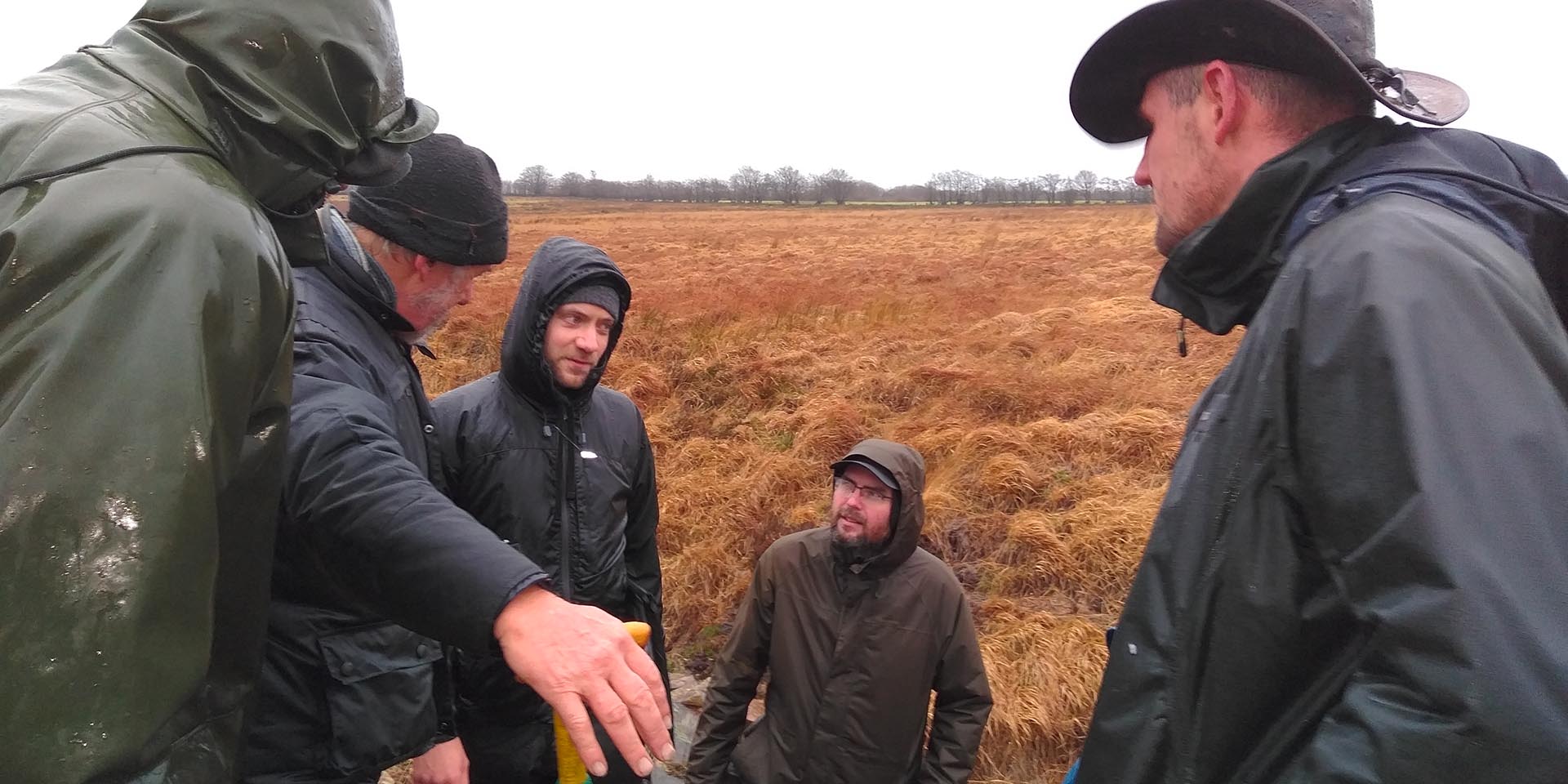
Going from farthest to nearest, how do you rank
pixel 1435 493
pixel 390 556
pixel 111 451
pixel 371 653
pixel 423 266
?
1. pixel 423 266
2. pixel 371 653
3. pixel 390 556
4. pixel 1435 493
5. pixel 111 451

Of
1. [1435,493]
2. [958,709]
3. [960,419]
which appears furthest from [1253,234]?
[960,419]

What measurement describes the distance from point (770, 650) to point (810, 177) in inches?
3359

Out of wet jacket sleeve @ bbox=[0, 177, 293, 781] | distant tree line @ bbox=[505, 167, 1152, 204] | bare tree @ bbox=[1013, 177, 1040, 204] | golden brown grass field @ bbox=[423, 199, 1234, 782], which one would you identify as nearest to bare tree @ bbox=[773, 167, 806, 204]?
distant tree line @ bbox=[505, 167, 1152, 204]

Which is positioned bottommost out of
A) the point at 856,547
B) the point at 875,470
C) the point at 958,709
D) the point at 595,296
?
the point at 958,709

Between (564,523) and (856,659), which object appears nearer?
(564,523)

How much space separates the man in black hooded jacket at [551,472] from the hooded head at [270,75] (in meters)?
1.64

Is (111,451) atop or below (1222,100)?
below

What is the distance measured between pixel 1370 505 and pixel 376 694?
188cm

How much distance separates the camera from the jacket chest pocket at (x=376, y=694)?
1804mm

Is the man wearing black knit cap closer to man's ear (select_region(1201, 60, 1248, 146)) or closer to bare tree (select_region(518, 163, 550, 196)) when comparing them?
man's ear (select_region(1201, 60, 1248, 146))

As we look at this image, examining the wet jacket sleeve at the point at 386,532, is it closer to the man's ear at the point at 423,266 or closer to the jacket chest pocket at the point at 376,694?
the jacket chest pocket at the point at 376,694

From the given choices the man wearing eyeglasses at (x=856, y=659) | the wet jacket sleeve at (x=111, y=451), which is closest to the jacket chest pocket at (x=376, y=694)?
the wet jacket sleeve at (x=111, y=451)

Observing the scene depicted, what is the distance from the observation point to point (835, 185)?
80.9 m

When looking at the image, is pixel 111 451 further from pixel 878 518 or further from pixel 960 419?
pixel 960 419
